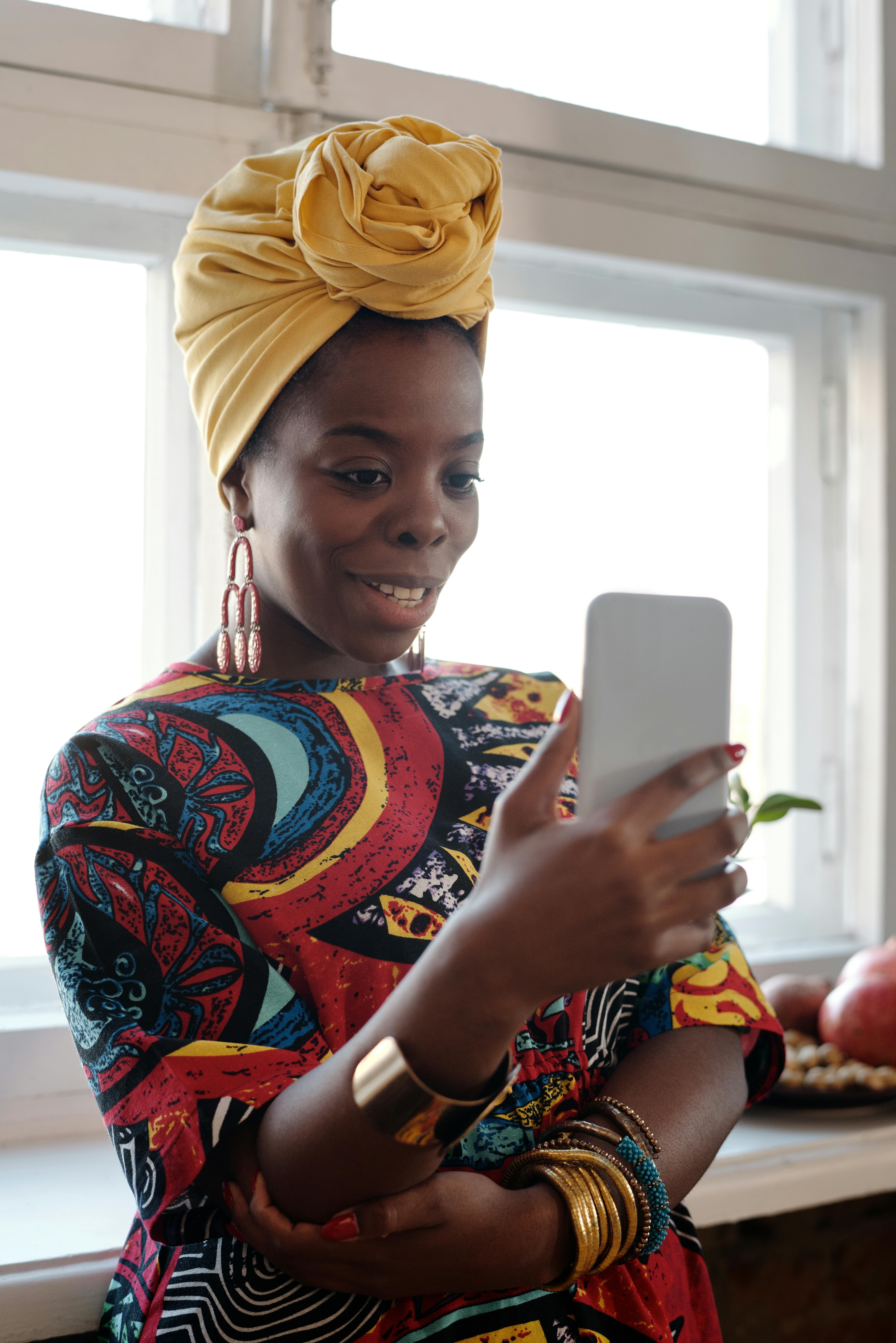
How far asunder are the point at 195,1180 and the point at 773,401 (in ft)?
4.71

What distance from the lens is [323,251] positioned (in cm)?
76

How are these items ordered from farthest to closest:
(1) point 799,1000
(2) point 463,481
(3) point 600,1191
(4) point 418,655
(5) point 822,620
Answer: (5) point 822,620 → (1) point 799,1000 → (4) point 418,655 → (2) point 463,481 → (3) point 600,1191

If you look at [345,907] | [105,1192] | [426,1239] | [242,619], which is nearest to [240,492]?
[242,619]

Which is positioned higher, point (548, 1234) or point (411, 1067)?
point (411, 1067)

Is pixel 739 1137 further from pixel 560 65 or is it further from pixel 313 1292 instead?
pixel 560 65

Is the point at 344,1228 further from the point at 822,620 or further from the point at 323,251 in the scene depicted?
the point at 822,620

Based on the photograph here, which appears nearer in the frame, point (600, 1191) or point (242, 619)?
point (600, 1191)

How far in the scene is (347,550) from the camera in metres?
0.78

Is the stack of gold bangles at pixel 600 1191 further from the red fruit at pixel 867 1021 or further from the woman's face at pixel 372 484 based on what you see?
the red fruit at pixel 867 1021

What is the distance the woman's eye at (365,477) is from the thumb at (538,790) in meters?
0.30

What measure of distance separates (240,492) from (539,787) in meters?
0.44

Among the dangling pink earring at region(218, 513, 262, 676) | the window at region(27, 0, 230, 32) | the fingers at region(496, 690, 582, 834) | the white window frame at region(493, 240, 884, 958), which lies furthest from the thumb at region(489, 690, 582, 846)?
the white window frame at region(493, 240, 884, 958)

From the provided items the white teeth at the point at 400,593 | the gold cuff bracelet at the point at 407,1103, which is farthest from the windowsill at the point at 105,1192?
the white teeth at the point at 400,593

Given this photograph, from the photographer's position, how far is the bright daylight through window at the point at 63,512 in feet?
4.02
